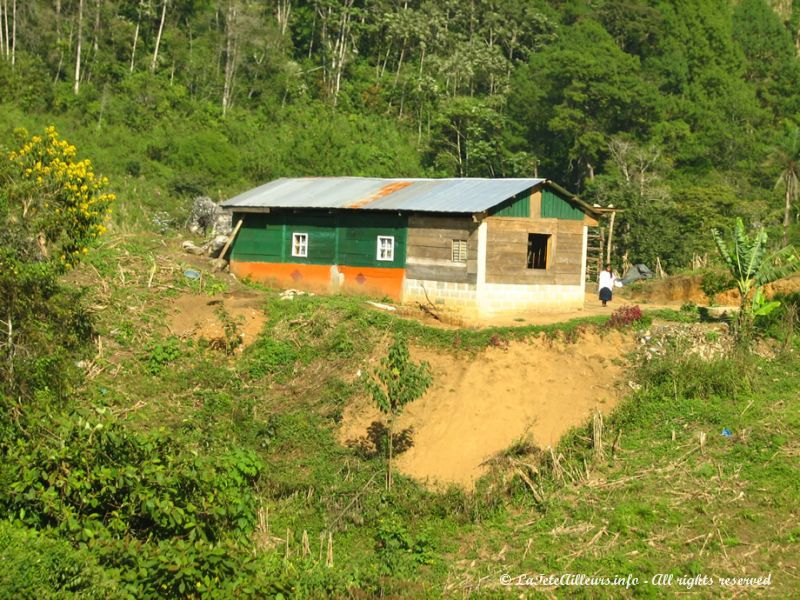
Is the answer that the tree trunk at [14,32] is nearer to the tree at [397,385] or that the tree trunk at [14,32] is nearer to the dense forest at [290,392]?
the dense forest at [290,392]

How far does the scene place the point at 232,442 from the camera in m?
18.0

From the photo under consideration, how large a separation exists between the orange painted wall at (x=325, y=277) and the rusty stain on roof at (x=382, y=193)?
1557 millimetres

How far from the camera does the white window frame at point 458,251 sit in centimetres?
2341

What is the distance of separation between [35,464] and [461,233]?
12.3m

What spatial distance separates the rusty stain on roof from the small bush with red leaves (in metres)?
6.60

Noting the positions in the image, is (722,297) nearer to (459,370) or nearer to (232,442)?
(459,370)

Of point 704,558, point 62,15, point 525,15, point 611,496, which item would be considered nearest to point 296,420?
point 611,496

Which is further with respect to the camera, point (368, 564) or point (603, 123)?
point (603, 123)

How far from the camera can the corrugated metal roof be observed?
23828mm

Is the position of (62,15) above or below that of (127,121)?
above

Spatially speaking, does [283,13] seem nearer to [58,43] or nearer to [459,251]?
[58,43]

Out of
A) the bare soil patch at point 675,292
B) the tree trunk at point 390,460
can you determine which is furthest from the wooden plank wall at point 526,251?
the tree trunk at point 390,460

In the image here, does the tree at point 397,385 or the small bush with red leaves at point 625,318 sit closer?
Result: the tree at point 397,385

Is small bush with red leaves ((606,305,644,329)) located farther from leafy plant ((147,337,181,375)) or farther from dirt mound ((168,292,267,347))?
leafy plant ((147,337,181,375))
